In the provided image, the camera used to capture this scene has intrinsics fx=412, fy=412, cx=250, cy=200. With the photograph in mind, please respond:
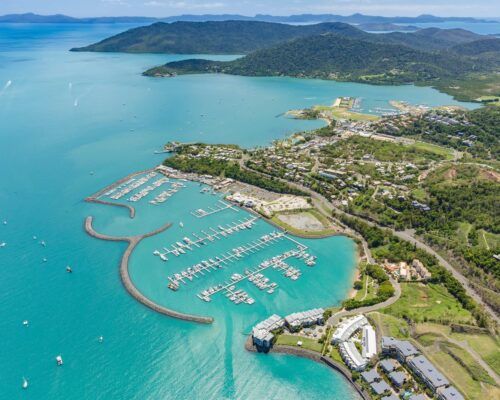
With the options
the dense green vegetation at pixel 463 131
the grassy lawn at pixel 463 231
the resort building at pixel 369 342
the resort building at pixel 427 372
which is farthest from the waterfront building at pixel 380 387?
the dense green vegetation at pixel 463 131

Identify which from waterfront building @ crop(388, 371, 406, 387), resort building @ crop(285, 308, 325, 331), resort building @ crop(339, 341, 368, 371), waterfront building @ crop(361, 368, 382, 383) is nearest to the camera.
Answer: waterfront building @ crop(388, 371, 406, 387)

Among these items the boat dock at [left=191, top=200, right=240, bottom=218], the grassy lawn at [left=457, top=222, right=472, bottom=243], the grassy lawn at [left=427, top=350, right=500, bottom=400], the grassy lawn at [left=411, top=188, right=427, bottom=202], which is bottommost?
the boat dock at [left=191, top=200, right=240, bottom=218]

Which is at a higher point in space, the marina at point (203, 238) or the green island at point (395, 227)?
the green island at point (395, 227)

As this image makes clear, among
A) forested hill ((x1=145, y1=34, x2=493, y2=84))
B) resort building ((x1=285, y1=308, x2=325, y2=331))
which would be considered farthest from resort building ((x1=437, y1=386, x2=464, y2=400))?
forested hill ((x1=145, y1=34, x2=493, y2=84))

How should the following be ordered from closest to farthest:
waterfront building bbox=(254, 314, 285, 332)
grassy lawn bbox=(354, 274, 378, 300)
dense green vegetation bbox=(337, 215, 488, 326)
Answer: waterfront building bbox=(254, 314, 285, 332) → dense green vegetation bbox=(337, 215, 488, 326) → grassy lawn bbox=(354, 274, 378, 300)

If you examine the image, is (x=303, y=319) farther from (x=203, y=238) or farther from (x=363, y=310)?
(x=203, y=238)

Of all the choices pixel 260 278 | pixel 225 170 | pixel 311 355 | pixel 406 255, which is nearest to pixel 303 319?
pixel 311 355

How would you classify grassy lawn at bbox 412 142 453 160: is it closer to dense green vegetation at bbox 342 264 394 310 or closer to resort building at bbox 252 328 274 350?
dense green vegetation at bbox 342 264 394 310

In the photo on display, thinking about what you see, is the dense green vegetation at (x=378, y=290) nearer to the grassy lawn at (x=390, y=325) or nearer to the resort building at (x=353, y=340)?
the grassy lawn at (x=390, y=325)
